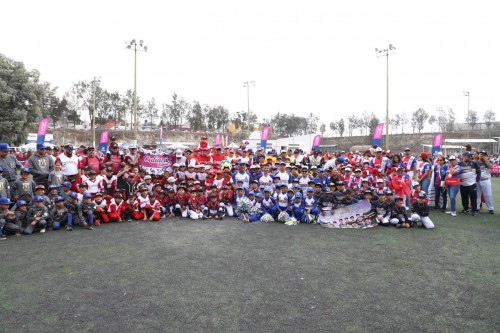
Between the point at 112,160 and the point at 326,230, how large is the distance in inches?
247

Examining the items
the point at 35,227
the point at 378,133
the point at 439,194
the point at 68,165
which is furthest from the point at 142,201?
the point at 378,133

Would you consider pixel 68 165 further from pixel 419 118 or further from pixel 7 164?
pixel 419 118

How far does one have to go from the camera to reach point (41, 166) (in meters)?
8.27

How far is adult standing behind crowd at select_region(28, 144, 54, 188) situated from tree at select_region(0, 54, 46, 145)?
2243 centimetres

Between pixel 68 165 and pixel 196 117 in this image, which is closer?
pixel 68 165

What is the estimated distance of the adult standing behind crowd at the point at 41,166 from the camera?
8.21 m

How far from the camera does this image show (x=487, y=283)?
14.7 feet

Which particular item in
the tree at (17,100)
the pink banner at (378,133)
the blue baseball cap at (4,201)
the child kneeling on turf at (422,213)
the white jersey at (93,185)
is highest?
the tree at (17,100)

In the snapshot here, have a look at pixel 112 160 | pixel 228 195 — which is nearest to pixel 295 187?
pixel 228 195

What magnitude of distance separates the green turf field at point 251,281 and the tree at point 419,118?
66.8m

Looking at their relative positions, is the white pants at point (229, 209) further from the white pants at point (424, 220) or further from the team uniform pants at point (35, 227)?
the white pants at point (424, 220)

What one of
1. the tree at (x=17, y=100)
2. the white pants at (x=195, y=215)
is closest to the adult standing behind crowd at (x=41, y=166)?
the white pants at (x=195, y=215)

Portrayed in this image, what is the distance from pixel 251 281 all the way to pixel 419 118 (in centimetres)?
7165

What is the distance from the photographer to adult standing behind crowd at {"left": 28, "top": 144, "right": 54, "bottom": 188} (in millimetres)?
8211
